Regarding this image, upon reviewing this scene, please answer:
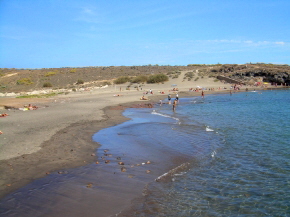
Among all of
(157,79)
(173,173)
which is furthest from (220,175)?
(157,79)

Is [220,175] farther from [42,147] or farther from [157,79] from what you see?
[157,79]

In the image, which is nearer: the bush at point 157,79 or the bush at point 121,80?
the bush at point 121,80

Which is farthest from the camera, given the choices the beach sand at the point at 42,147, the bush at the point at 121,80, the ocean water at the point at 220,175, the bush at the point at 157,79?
the bush at the point at 157,79

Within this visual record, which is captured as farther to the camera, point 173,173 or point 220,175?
point 173,173

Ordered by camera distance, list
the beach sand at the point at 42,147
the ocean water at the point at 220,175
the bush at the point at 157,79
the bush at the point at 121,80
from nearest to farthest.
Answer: the ocean water at the point at 220,175, the beach sand at the point at 42,147, the bush at the point at 121,80, the bush at the point at 157,79

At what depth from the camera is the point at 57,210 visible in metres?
5.96

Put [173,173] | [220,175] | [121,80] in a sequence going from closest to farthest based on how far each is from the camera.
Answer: [220,175] < [173,173] < [121,80]

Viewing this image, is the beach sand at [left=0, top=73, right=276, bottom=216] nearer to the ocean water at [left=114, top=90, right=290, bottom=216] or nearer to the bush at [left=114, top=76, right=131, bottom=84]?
the ocean water at [left=114, top=90, right=290, bottom=216]

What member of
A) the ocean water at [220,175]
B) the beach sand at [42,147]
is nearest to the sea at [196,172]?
the ocean water at [220,175]

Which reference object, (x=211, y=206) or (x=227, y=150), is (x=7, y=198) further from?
(x=227, y=150)

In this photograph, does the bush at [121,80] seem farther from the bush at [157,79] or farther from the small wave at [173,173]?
the small wave at [173,173]

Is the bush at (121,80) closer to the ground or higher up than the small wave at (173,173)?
higher up

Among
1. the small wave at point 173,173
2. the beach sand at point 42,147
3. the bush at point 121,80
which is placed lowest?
the small wave at point 173,173

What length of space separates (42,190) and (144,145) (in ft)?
A: 18.9
